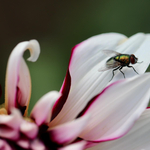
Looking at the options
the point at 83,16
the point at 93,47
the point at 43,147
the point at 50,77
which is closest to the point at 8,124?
the point at 43,147

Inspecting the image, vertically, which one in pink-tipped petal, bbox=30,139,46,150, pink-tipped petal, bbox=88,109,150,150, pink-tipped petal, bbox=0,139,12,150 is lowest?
pink-tipped petal, bbox=88,109,150,150

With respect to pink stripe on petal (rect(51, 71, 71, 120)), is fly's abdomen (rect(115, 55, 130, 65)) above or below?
above

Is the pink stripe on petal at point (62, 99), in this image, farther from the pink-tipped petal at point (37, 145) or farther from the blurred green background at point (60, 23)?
the blurred green background at point (60, 23)

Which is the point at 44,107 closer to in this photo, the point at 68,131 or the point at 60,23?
the point at 68,131

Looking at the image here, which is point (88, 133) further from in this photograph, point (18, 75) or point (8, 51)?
point (8, 51)

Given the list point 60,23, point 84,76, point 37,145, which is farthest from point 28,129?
point 60,23

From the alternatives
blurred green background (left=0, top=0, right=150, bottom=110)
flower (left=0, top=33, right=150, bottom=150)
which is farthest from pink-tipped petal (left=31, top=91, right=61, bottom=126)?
blurred green background (left=0, top=0, right=150, bottom=110)

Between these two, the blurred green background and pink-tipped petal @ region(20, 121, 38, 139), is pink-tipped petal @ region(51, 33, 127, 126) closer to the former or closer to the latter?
pink-tipped petal @ region(20, 121, 38, 139)
